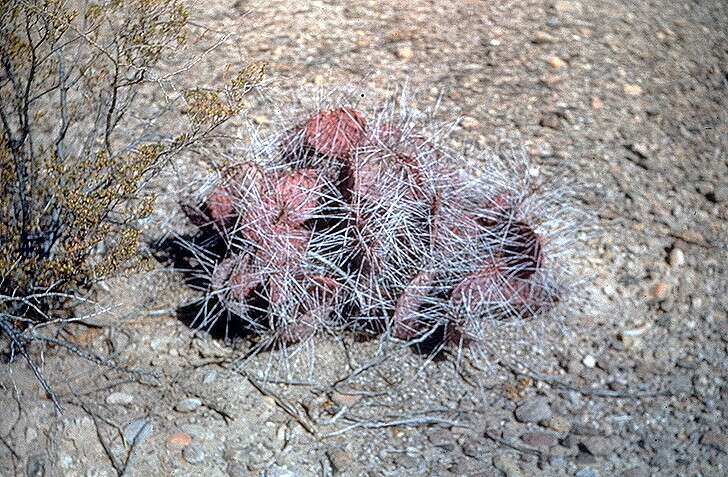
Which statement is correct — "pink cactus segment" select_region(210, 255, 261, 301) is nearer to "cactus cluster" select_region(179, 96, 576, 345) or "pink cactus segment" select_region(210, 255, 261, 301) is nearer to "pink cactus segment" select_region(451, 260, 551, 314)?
"cactus cluster" select_region(179, 96, 576, 345)

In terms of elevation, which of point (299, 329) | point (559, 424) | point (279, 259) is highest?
point (279, 259)

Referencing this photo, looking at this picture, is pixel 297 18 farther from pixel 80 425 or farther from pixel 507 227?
pixel 80 425

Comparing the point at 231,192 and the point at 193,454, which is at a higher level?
the point at 231,192

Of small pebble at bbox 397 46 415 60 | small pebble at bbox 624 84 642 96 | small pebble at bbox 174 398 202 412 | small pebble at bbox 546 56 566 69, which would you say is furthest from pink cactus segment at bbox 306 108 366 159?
small pebble at bbox 624 84 642 96

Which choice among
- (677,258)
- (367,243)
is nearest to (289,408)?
A: (367,243)

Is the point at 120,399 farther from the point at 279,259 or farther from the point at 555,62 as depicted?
the point at 555,62

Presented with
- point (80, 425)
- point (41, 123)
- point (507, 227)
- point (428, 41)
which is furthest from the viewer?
point (428, 41)

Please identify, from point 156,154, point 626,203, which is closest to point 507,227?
point 626,203
